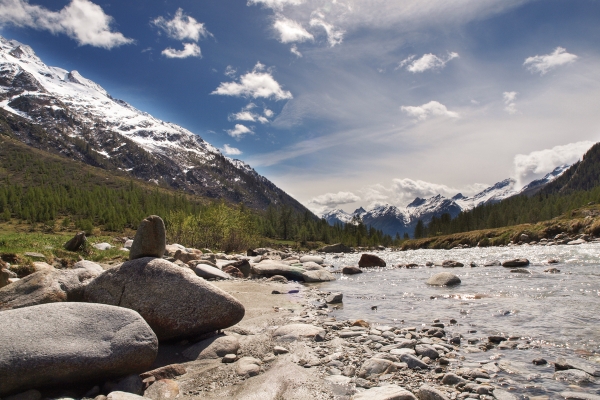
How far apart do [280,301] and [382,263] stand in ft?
87.8

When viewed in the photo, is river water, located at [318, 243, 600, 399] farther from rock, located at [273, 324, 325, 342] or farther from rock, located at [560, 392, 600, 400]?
rock, located at [273, 324, 325, 342]

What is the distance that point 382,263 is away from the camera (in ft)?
134

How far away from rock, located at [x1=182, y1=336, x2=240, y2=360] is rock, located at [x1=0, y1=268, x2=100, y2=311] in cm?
373

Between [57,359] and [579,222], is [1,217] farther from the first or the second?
[579,222]

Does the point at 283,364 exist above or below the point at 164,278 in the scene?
below

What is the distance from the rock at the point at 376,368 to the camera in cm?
704

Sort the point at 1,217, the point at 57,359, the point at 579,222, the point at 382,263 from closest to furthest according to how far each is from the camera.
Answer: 1. the point at 57,359
2. the point at 382,263
3. the point at 579,222
4. the point at 1,217

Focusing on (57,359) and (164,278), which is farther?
(164,278)

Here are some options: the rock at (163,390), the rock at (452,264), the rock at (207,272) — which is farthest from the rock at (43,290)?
the rock at (452,264)

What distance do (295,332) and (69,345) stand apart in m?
5.68

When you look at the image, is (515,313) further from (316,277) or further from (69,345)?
(316,277)

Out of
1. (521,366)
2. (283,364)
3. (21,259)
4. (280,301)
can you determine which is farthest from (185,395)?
(21,259)

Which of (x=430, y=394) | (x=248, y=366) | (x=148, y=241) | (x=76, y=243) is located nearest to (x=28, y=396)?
(x=248, y=366)

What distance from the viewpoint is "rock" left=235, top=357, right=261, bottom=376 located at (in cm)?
719
